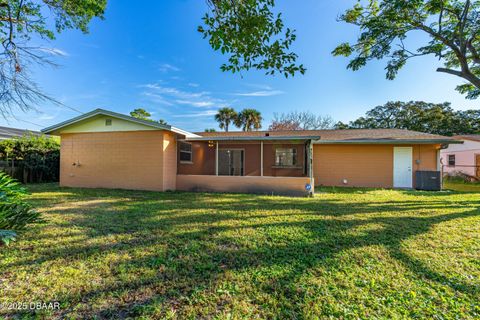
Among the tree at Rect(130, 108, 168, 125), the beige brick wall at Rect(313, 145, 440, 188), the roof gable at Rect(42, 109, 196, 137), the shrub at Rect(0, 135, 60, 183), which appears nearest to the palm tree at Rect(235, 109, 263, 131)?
the tree at Rect(130, 108, 168, 125)

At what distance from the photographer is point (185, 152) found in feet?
34.3

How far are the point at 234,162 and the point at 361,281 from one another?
9.90 meters

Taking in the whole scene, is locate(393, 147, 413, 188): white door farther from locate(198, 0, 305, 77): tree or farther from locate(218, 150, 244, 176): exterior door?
locate(198, 0, 305, 77): tree

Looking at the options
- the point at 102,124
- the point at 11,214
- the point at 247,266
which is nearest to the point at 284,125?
the point at 102,124

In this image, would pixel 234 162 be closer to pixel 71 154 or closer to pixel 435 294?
pixel 71 154

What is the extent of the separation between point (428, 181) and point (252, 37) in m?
10.6

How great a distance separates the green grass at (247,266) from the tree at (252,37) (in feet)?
9.19

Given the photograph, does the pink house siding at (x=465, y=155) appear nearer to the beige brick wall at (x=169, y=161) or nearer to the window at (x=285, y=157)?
the window at (x=285, y=157)

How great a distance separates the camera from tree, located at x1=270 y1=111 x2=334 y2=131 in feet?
88.4

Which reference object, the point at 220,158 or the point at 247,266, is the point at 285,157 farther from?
the point at 247,266

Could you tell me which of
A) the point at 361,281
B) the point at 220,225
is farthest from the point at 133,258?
the point at 361,281

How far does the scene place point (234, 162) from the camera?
12.1 m

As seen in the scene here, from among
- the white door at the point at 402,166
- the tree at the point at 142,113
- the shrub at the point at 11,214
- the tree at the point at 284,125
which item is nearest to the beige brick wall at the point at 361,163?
the white door at the point at 402,166

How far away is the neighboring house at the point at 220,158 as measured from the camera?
873cm
